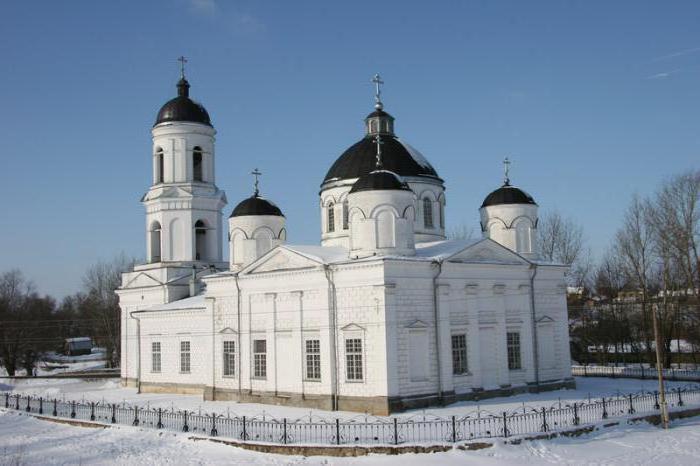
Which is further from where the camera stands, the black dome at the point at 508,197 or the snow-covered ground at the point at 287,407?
the black dome at the point at 508,197

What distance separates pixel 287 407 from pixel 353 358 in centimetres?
359

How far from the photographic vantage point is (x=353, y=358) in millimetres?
27203

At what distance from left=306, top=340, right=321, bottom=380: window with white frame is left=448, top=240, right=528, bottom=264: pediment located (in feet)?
19.5

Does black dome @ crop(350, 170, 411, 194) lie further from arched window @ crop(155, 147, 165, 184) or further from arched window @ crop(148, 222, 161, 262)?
arched window @ crop(148, 222, 161, 262)

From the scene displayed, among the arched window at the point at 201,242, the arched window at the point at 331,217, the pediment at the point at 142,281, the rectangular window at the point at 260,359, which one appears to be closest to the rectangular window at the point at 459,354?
the rectangular window at the point at 260,359

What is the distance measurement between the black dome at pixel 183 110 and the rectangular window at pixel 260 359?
13514mm

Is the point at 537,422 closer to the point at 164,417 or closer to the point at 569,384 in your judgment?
the point at 569,384

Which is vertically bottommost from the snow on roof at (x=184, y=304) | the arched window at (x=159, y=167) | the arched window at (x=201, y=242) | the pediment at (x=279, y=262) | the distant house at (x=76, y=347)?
the distant house at (x=76, y=347)

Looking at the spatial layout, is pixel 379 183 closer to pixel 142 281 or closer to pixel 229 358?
pixel 229 358

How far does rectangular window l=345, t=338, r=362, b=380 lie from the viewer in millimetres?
27047

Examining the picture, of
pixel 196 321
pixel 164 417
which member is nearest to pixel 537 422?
pixel 164 417

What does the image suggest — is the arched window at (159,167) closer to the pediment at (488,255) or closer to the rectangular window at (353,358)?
the rectangular window at (353,358)

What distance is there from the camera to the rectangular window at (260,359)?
100ft

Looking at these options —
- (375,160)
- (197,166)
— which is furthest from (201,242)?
(375,160)
